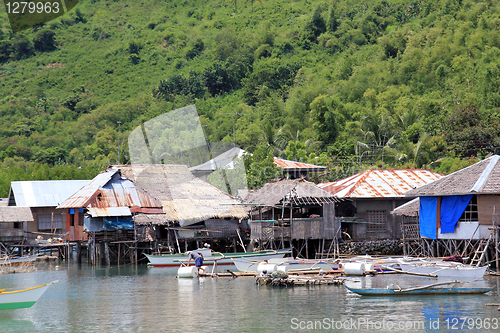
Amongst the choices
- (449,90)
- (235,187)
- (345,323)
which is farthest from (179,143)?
(345,323)

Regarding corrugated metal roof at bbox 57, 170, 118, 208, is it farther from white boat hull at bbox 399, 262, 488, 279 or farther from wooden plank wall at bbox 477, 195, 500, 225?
wooden plank wall at bbox 477, 195, 500, 225

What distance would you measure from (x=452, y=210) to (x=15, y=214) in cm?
2789

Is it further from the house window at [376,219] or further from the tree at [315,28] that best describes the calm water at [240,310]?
the tree at [315,28]

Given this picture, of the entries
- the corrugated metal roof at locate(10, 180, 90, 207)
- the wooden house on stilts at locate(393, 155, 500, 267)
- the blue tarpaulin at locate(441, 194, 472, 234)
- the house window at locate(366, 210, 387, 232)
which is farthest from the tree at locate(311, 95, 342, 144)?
the blue tarpaulin at locate(441, 194, 472, 234)

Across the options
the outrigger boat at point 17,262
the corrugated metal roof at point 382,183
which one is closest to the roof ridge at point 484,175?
the corrugated metal roof at point 382,183

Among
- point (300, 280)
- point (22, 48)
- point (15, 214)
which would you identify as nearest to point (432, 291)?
point (300, 280)

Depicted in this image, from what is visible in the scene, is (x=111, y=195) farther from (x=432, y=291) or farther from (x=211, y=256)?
(x=432, y=291)

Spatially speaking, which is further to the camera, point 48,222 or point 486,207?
point 48,222

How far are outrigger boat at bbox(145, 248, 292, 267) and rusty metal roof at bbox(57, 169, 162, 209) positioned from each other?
197 inches

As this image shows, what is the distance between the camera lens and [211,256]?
31.2 metres

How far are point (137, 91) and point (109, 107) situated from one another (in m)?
6.13

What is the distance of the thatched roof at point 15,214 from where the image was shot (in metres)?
38.3

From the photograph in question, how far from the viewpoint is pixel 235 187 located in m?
42.1

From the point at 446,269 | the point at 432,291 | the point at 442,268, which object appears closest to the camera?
the point at 432,291
